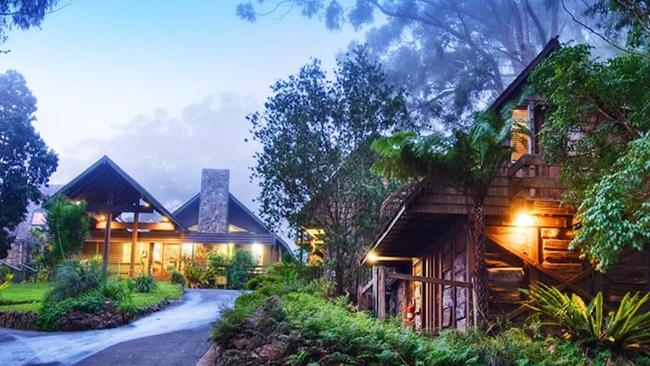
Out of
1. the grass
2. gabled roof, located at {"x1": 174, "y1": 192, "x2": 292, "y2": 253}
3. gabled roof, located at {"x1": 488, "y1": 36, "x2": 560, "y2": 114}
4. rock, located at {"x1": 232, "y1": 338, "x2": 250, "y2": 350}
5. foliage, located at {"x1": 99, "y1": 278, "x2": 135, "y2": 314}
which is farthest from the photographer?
gabled roof, located at {"x1": 174, "y1": 192, "x2": 292, "y2": 253}

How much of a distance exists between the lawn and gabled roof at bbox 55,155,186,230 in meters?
6.18

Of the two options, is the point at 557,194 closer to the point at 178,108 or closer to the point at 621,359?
the point at 621,359

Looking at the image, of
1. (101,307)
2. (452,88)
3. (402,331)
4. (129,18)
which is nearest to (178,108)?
(452,88)

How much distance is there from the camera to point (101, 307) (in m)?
16.5

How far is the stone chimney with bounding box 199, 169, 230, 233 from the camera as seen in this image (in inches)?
1554

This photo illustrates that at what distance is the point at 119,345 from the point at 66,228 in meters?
12.3

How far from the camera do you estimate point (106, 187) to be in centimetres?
3144

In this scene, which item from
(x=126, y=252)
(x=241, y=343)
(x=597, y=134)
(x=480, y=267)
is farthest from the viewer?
(x=126, y=252)

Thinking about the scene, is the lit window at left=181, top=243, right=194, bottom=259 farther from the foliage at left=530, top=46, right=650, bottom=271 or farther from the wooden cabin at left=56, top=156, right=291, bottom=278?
the foliage at left=530, top=46, right=650, bottom=271

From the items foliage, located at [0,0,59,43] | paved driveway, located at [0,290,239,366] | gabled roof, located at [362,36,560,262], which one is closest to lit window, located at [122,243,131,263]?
paved driveway, located at [0,290,239,366]

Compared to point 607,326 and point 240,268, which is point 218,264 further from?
point 607,326

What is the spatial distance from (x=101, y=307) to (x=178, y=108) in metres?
109

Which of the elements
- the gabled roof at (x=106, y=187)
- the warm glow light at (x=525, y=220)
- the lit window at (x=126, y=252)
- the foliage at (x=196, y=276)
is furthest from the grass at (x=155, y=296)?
the lit window at (x=126, y=252)

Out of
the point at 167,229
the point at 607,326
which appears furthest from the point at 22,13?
the point at 167,229
